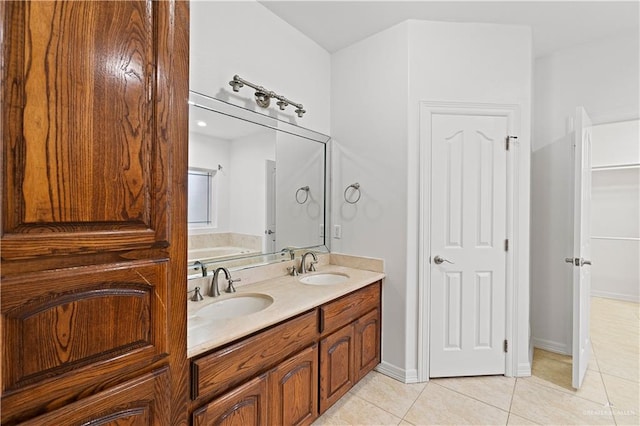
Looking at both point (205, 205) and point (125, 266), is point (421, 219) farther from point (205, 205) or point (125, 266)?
point (125, 266)

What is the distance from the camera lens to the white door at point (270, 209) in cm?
222

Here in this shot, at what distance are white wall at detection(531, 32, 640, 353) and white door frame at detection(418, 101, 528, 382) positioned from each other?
28.3 inches

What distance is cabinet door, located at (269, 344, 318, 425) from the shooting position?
1.47 meters

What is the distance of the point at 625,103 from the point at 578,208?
46.4 inches

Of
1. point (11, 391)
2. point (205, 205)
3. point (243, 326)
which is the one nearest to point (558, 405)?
point (243, 326)

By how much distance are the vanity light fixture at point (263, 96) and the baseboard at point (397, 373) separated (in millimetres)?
2095

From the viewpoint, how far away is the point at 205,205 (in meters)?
1.85

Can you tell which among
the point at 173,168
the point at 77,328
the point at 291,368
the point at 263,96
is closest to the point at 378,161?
the point at 263,96

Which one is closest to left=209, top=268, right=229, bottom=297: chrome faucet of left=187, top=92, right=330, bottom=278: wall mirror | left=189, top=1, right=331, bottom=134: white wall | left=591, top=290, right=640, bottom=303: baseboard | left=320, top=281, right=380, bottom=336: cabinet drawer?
left=187, top=92, right=330, bottom=278: wall mirror

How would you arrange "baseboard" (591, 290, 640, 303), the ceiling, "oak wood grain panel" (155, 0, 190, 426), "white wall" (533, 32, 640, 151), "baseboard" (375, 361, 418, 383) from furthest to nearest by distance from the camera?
"baseboard" (591, 290, 640, 303)
"white wall" (533, 32, 640, 151)
"baseboard" (375, 361, 418, 383)
the ceiling
"oak wood grain panel" (155, 0, 190, 426)

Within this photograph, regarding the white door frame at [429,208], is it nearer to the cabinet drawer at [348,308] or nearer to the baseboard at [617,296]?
the cabinet drawer at [348,308]

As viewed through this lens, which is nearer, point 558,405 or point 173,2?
point 173,2

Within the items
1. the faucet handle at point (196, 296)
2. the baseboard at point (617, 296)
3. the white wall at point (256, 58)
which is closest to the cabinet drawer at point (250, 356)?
the faucet handle at point (196, 296)

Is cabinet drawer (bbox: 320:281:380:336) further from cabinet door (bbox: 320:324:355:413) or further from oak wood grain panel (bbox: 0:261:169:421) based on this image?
oak wood grain panel (bbox: 0:261:169:421)
